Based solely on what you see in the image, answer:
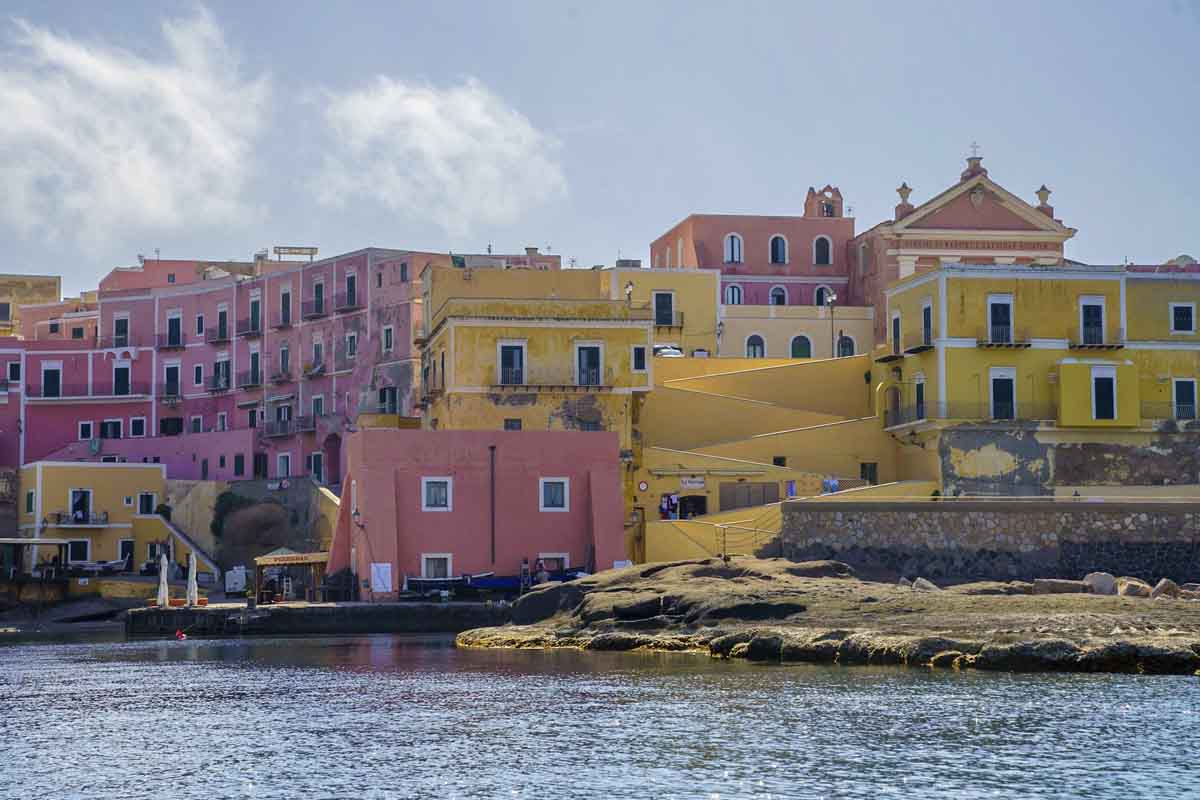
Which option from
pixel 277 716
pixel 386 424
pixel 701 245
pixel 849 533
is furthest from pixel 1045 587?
pixel 701 245

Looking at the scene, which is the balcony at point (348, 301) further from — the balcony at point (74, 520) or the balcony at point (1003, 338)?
the balcony at point (1003, 338)

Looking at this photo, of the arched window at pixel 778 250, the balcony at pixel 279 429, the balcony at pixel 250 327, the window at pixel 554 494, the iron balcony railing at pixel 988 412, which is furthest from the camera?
the arched window at pixel 778 250

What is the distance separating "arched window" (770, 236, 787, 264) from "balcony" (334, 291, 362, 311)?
56.5 ft

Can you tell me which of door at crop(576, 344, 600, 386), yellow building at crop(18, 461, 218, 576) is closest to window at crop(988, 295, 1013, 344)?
door at crop(576, 344, 600, 386)

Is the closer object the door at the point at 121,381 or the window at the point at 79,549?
the window at the point at 79,549

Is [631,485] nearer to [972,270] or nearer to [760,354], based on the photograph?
[972,270]

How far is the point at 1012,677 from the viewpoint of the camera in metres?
30.1

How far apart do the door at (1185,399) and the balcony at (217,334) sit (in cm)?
3571

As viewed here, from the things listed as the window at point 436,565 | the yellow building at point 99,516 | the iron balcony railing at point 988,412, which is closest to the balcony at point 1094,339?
the iron balcony railing at point 988,412

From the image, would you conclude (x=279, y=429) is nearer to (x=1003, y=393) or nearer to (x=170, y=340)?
(x=170, y=340)

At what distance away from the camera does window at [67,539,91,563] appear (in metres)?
61.2

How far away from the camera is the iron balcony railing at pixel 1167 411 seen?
2127 inches

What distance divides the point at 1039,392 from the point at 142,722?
107 ft

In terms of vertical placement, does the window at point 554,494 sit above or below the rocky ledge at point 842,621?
above
